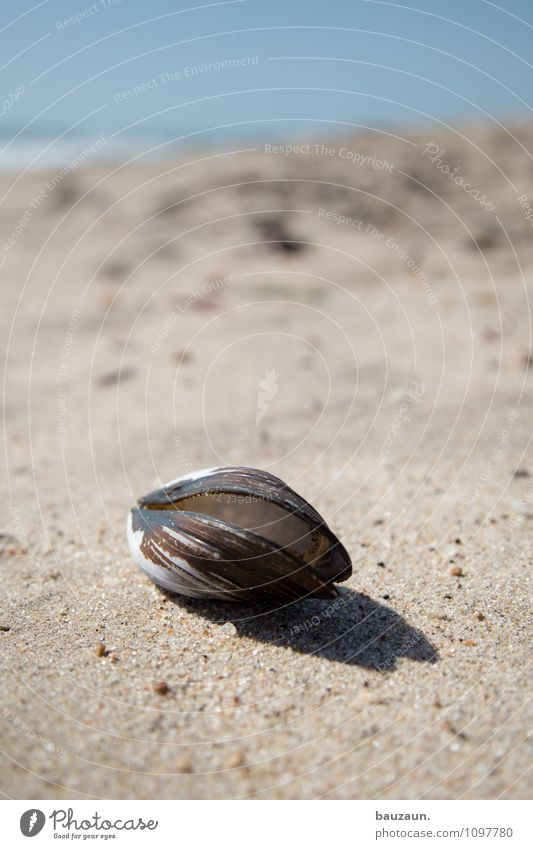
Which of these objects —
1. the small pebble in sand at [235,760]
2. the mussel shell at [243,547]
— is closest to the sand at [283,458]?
the small pebble in sand at [235,760]

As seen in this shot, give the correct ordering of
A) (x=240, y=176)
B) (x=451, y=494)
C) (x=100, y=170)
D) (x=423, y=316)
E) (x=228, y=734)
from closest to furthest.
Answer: (x=228, y=734) → (x=451, y=494) → (x=423, y=316) → (x=240, y=176) → (x=100, y=170)

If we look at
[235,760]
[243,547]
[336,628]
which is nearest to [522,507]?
[336,628]

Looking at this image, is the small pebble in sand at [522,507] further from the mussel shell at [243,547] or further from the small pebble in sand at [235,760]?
the small pebble in sand at [235,760]

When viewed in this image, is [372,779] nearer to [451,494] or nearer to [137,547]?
[137,547]

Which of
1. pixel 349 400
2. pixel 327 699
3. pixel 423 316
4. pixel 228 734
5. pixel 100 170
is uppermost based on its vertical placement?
pixel 100 170

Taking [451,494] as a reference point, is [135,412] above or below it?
below

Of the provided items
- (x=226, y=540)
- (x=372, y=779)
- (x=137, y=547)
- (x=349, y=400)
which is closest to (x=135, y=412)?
(x=349, y=400)

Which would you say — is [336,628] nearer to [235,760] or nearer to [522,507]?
[235,760]
